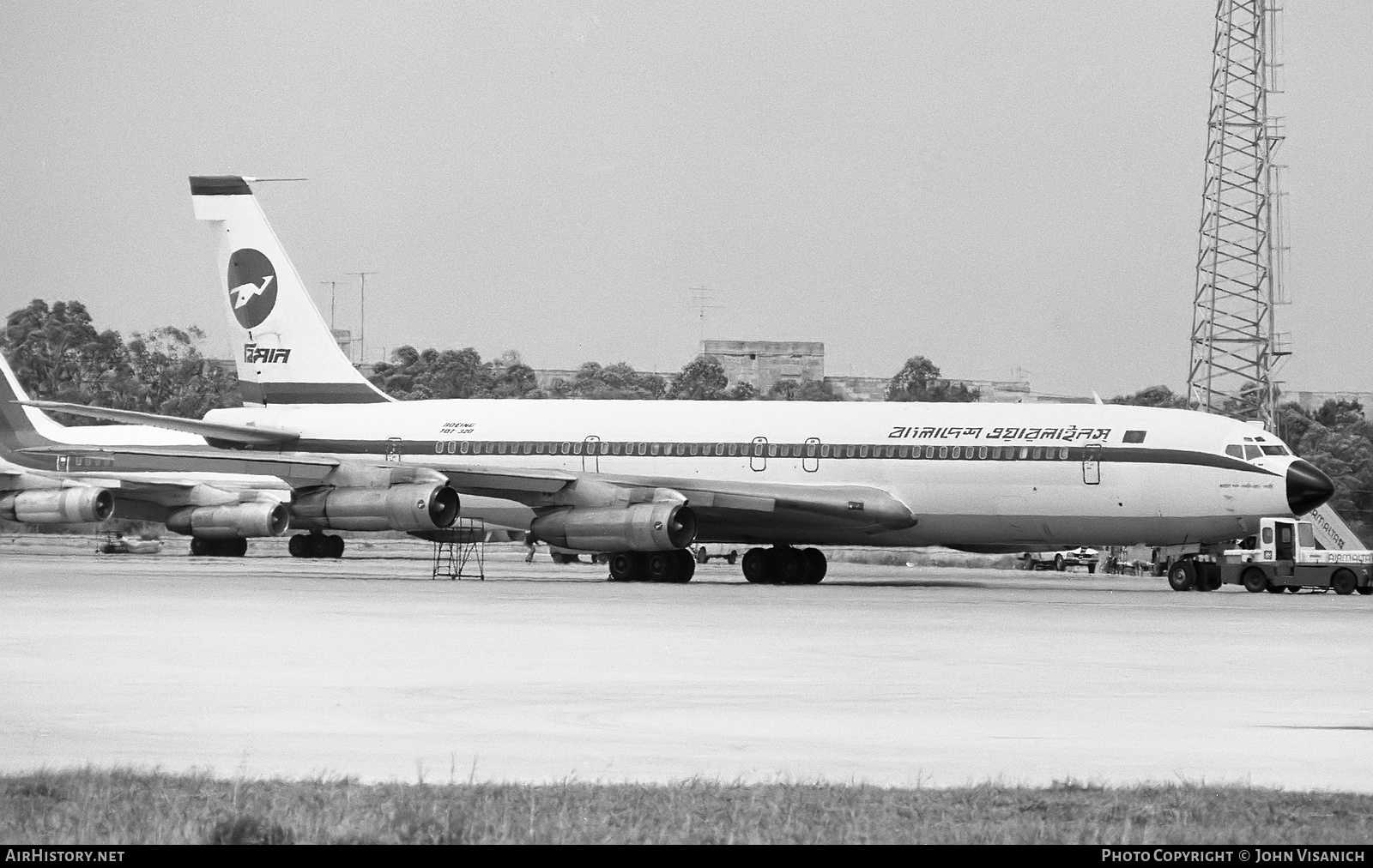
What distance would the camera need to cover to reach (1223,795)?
10234 mm

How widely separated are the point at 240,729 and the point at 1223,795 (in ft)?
21.5

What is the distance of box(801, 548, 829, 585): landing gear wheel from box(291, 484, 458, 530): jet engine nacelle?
7.77m

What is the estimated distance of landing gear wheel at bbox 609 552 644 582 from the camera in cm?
3997

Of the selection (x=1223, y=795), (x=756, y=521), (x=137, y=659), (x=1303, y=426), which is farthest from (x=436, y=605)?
(x=1303, y=426)

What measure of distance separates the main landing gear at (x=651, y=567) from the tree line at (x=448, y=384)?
122 feet

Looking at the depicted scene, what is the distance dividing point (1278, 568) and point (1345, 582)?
1.40m

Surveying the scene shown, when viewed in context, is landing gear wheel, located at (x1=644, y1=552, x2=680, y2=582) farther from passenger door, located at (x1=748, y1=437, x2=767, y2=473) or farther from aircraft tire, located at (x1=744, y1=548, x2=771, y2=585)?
passenger door, located at (x1=748, y1=437, x2=767, y2=473)

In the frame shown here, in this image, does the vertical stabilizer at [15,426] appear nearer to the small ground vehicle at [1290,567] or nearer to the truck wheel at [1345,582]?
the small ground vehicle at [1290,567]

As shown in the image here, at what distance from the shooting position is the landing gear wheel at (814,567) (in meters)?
41.1

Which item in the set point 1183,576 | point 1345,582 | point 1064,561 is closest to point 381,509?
point 1183,576

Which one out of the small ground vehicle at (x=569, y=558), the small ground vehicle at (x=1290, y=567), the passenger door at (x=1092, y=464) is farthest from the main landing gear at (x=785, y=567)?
the small ground vehicle at (x=569, y=558)

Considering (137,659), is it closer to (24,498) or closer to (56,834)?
(56,834)

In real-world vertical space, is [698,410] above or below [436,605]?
above

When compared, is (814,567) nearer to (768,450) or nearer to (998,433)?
(768,450)
